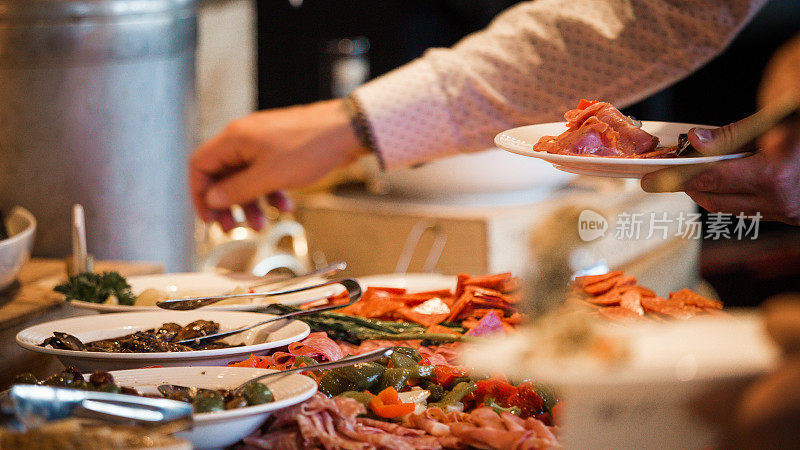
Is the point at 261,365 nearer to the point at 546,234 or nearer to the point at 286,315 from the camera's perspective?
the point at 286,315

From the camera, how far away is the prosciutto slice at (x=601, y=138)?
34.2 inches

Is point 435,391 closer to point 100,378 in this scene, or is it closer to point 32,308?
point 100,378

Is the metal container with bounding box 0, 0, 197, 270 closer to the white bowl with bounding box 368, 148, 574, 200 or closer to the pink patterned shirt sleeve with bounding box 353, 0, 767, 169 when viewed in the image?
the pink patterned shirt sleeve with bounding box 353, 0, 767, 169

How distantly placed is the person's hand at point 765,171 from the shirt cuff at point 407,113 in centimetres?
67

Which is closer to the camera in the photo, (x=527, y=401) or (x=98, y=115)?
(x=527, y=401)

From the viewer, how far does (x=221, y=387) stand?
2.60 ft

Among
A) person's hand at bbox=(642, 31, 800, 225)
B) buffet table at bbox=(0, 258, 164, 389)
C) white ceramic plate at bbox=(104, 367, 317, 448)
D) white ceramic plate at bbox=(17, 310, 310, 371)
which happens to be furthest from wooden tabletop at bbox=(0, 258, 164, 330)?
person's hand at bbox=(642, 31, 800, 225)

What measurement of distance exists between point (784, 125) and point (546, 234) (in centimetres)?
25

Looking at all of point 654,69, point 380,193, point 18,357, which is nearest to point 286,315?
point 18,357

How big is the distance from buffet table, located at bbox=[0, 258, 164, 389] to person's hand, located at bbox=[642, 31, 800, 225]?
83cm

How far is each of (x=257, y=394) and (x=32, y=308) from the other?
26.3 inches

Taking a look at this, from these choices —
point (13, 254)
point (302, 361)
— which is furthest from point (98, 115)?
point (302, 361)

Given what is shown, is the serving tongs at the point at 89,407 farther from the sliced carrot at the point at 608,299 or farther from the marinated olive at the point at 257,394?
the sliced carrot at the point at 608,299

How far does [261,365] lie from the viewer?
2.99 ft
